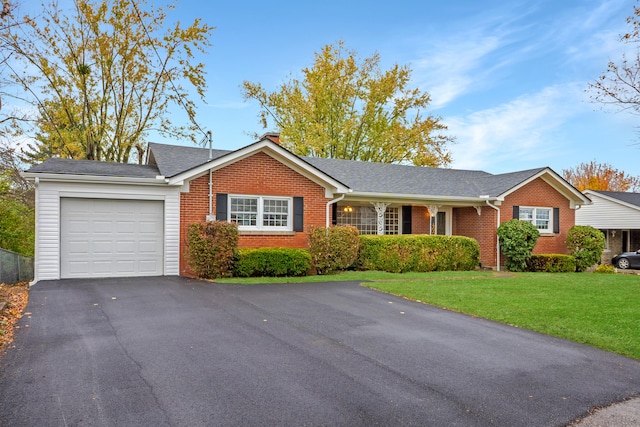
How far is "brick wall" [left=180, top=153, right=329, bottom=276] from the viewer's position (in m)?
12.8

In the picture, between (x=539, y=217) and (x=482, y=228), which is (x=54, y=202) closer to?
(x=482, y=228)

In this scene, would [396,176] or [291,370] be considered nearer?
[291,370]

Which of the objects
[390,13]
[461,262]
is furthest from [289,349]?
[390,13]

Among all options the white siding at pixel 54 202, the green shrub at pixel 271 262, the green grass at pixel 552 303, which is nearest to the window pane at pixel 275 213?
the green shrub at pixel 271 262

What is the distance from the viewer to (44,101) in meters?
24.3

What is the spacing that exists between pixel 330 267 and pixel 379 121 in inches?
929

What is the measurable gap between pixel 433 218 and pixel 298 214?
7.20m

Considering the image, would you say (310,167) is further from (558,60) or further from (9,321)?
(558,60)

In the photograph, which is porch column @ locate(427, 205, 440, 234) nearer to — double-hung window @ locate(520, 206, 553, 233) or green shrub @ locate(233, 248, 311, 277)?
double-hung window @ locate(520, 206, 553, 233)

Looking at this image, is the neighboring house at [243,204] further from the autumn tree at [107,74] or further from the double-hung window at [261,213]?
the autumn tree at [107,74]

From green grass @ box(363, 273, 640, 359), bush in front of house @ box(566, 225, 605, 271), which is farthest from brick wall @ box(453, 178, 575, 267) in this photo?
green grass @ box(363, 273, 640, 359)

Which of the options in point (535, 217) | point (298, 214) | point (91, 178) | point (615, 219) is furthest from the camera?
point (615, 219)

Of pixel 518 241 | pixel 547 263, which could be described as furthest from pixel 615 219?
pixel 518 241

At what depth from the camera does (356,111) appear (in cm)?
3438
